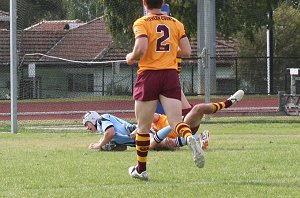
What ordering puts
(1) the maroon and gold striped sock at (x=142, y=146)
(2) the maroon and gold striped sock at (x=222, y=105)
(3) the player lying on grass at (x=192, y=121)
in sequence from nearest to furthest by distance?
(1) the maroon and gold striped sock at (x=142, y=146) < (2) the maroon and gold striped sock at (x=222, y=105) < (3) the player lying on grass at (x=192, y=121)

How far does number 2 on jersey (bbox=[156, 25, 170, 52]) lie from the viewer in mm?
9844

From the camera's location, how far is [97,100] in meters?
30.5

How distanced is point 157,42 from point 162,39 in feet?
0.20

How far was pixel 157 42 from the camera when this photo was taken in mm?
9852

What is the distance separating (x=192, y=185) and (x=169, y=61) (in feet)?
4.69

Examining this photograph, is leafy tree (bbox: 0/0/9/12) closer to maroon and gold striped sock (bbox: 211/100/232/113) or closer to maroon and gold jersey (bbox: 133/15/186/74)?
maroon and gold striped sock (bbox: 211/100/232/113)

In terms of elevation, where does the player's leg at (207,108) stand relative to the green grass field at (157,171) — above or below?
above

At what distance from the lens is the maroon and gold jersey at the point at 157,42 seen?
9.80 m

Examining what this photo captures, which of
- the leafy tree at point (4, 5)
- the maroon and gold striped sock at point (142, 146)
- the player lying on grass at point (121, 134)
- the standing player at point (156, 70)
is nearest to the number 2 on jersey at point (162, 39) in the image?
the standing player at point (156, 70)

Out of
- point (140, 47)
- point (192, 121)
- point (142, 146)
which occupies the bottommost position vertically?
point (142, 146)

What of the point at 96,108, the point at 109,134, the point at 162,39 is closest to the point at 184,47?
the point at 162,39

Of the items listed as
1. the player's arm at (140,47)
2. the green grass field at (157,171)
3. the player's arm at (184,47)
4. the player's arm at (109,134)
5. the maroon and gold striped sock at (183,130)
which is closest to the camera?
the green grass field at (157,171)

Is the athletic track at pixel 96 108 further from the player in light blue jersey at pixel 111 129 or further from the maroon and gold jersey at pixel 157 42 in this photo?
the maroon and gold jersey at pixel 157 42

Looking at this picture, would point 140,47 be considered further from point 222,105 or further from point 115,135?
point 115,135
